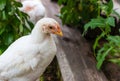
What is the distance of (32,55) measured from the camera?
8.66ft

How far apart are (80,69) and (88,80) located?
0.19 meters

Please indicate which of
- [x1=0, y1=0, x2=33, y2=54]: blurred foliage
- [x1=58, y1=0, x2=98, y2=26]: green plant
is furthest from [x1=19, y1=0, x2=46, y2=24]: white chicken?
[x1=0, y1=0, x2=33, y2=54]: blurred foliage

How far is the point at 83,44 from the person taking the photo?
3.74 m

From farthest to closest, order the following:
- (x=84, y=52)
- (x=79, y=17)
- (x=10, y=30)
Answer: (x=79, y=17)
(x=84, y=52)
(x=10, y=30)

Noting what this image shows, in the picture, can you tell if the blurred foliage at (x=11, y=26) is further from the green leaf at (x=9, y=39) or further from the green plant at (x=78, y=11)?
the green plant at (x=78, y=11)

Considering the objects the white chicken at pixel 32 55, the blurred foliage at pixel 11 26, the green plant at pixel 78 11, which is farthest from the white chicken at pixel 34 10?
the white chicken at pixel 32 55

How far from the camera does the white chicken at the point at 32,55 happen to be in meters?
2.63

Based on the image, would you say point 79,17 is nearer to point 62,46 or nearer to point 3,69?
point 62,46

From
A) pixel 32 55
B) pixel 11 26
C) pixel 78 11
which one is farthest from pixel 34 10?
pixel 32 55

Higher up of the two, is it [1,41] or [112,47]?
[112,47]

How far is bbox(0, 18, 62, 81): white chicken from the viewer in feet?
8.62

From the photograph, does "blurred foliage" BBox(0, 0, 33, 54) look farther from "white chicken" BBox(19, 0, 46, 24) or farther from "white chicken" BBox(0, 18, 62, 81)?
"white chicken" BBox(19, 0, 46, 24)

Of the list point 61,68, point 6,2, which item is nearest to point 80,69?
point 61,68

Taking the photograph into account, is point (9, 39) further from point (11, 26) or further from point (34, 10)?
point (34, 10)
